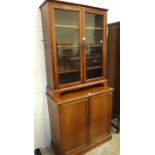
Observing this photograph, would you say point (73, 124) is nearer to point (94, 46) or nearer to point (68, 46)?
point (68, 46)

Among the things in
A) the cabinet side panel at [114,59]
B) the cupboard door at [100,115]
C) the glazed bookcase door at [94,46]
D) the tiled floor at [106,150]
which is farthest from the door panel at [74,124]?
the cabinet side panel at [114,59]

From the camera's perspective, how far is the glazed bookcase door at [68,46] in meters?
1.65

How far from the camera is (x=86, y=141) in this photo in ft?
6.40

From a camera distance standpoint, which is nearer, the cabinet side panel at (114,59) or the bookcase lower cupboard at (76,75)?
the bookcase lower cupboard at (76,75)

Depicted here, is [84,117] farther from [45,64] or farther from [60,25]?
[60,25]

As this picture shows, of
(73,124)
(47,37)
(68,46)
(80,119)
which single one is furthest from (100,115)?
(47,37)

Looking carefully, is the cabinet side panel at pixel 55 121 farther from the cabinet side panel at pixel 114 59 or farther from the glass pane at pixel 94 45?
the cabinet side panel at pixel 114 59

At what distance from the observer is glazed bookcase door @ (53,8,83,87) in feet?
5.43

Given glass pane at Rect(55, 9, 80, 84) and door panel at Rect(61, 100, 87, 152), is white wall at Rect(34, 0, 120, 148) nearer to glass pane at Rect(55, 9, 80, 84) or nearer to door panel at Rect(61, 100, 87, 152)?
glass pane at Rect(55, 9, 80, 84)

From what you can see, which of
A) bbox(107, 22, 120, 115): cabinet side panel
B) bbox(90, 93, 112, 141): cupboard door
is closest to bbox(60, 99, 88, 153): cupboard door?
bbox(90, 93, 112, 141): cupboard door

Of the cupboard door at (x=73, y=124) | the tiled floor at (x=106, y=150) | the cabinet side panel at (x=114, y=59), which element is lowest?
the tiled floor at (x=106, y=150)

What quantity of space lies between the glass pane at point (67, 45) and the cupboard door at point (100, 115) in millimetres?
407

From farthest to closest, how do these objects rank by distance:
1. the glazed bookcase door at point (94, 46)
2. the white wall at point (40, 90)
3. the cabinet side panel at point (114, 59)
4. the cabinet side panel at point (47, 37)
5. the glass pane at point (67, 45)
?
the cabinet side panel at point (114, 59) → the glazed bookcase door at point (94, 46) → the white wall at point (40, 90) → the glass pane at point (67, 45) → the cabinet side panel at point (47, 37)
